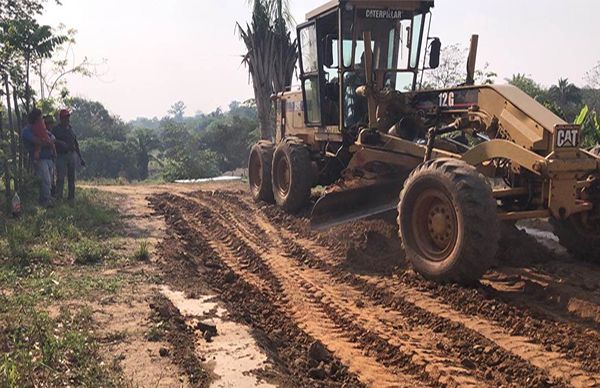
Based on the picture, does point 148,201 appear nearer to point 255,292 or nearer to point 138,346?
point 255,292

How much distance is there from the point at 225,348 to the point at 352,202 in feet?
13.7

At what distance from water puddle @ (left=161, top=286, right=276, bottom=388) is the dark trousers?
664 centimetres

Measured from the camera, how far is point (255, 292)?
591 centimetres

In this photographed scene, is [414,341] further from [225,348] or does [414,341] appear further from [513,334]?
[225,348]

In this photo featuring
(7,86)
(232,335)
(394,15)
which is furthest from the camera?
(7,86)

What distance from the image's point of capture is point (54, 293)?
528 centimetres

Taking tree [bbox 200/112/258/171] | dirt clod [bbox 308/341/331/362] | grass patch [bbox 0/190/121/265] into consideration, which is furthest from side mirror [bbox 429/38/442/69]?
tree [bbox 200/112/258/171]

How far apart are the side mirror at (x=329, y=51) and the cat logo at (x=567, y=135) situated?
3.90 metres

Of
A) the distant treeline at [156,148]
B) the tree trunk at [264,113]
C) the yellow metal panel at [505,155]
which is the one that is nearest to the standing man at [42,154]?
the yellow metal panel at [505,155]

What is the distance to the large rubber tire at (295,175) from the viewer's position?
31.4 feet

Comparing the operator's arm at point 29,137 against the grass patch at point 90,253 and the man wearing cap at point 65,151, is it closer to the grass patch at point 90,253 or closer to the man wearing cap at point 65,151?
the man wearing cap at point 65,151

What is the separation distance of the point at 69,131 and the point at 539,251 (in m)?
8.53

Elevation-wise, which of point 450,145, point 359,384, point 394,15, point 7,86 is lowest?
point 359,384

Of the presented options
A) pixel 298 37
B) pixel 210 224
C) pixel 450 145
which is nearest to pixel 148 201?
pixel 210 224
